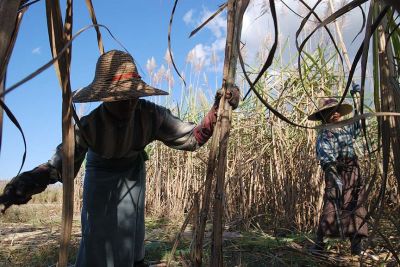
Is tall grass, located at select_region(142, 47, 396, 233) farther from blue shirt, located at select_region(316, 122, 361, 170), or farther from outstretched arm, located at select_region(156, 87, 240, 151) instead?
outstretched arm, located at select_region(156, 87, 240, 151)

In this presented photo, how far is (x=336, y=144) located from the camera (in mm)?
3949

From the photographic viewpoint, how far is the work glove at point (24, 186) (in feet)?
6.28

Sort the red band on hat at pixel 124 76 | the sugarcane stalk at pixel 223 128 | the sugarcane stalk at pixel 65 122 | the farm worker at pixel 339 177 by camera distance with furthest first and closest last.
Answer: the farm worker at pixel 339 177 → the red band on hat at pixel 124 76 → the sugarcane stalk at pixel 223 128 → the sugarcane stalk at pixel 65 122

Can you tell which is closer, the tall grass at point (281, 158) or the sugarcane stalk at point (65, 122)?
the sugarcane stalk at point (65, 122)

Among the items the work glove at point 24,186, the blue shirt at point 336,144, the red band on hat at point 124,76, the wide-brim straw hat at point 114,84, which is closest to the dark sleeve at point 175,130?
the wide-brim straw hat at point 114,84

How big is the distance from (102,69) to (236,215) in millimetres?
3898

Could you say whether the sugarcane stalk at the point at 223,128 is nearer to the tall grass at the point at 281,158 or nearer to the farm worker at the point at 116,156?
the farm worker at the point at 116,156

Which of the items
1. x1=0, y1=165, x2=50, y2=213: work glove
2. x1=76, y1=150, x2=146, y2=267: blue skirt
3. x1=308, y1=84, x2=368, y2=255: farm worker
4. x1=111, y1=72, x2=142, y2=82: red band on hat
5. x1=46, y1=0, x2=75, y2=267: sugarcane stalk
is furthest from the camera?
x1=308, y1=84, x2=368, y2=255: farm worker

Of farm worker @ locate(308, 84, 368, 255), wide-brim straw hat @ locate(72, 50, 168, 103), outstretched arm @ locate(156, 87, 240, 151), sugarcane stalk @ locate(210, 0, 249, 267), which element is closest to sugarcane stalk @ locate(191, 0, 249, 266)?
sugarcane stalk @ locate(210, 0, 249, 267)

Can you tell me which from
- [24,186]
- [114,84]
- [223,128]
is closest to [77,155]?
[24,186]

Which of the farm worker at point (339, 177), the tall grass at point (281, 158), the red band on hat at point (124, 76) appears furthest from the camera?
the tall grass at point (281, 158)

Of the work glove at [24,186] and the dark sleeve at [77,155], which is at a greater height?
the dark sleeve at [77,155]

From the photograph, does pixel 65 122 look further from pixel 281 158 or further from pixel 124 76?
pixel 281 158

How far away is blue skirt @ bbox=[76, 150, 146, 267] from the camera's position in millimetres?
2324
